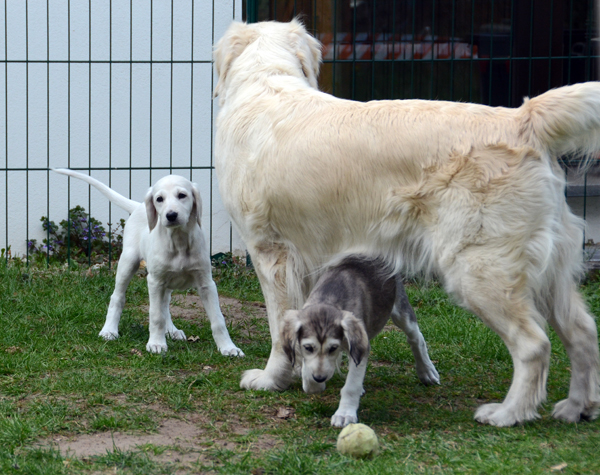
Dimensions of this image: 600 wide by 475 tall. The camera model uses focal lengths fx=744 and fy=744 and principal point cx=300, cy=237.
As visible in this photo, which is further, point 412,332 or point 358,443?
point 412,332

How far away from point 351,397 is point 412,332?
808 mm

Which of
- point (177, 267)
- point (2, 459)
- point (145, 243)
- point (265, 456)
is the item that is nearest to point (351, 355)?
point (265, 456)

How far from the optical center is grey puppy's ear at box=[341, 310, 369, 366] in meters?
3.36

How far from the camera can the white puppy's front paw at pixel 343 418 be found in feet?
11.4

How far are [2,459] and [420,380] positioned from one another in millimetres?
2337

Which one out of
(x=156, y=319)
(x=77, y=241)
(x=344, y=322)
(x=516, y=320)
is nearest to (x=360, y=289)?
(x=344, y=322)

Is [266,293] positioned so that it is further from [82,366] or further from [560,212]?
[560,212]

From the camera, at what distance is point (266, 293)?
160 inches

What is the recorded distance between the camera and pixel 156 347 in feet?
15.8

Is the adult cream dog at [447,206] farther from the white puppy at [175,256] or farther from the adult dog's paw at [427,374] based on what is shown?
the white puppy at [175,256]

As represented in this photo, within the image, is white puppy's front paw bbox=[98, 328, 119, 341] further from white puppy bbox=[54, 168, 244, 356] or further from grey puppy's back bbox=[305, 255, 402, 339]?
grey puppy's back bbox=[305, 255, 402, 339]

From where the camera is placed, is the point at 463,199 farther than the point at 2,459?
Yes

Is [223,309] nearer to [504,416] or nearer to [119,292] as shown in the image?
[119,292]

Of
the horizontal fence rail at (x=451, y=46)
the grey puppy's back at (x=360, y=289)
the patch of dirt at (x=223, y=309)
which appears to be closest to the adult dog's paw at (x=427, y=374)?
the grey puppy's back at (x=360, y=289)
